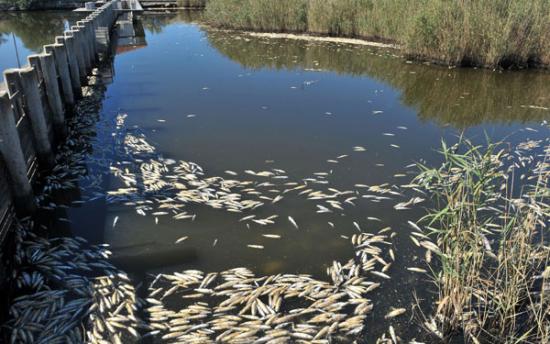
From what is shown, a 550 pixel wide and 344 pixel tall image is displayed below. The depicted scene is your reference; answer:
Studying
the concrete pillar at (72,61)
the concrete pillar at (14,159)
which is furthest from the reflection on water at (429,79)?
the concrete pillar at (14,159)

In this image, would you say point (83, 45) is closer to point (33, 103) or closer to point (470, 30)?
point (33, 103)

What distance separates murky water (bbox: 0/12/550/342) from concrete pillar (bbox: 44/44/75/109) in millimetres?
1212

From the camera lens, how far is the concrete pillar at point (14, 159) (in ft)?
20.9

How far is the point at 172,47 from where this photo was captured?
74.2 ft

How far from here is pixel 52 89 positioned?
951 centimetres

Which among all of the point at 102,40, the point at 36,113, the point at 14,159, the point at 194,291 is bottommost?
the point at 194,291

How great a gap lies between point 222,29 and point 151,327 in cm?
2490

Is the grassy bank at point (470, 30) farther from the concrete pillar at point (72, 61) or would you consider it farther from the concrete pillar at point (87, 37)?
the concrete pillar at point (72, 61)

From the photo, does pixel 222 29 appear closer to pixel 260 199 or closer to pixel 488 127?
pixel 488 127

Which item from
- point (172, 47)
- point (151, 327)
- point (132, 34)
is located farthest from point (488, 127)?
point (132, 34)

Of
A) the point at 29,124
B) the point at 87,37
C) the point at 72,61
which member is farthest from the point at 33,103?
the point at 87,37

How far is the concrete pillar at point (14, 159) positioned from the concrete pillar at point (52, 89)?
2.87 meters

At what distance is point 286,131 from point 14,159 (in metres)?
6.38

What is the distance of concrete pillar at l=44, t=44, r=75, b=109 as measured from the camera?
1069 cm
